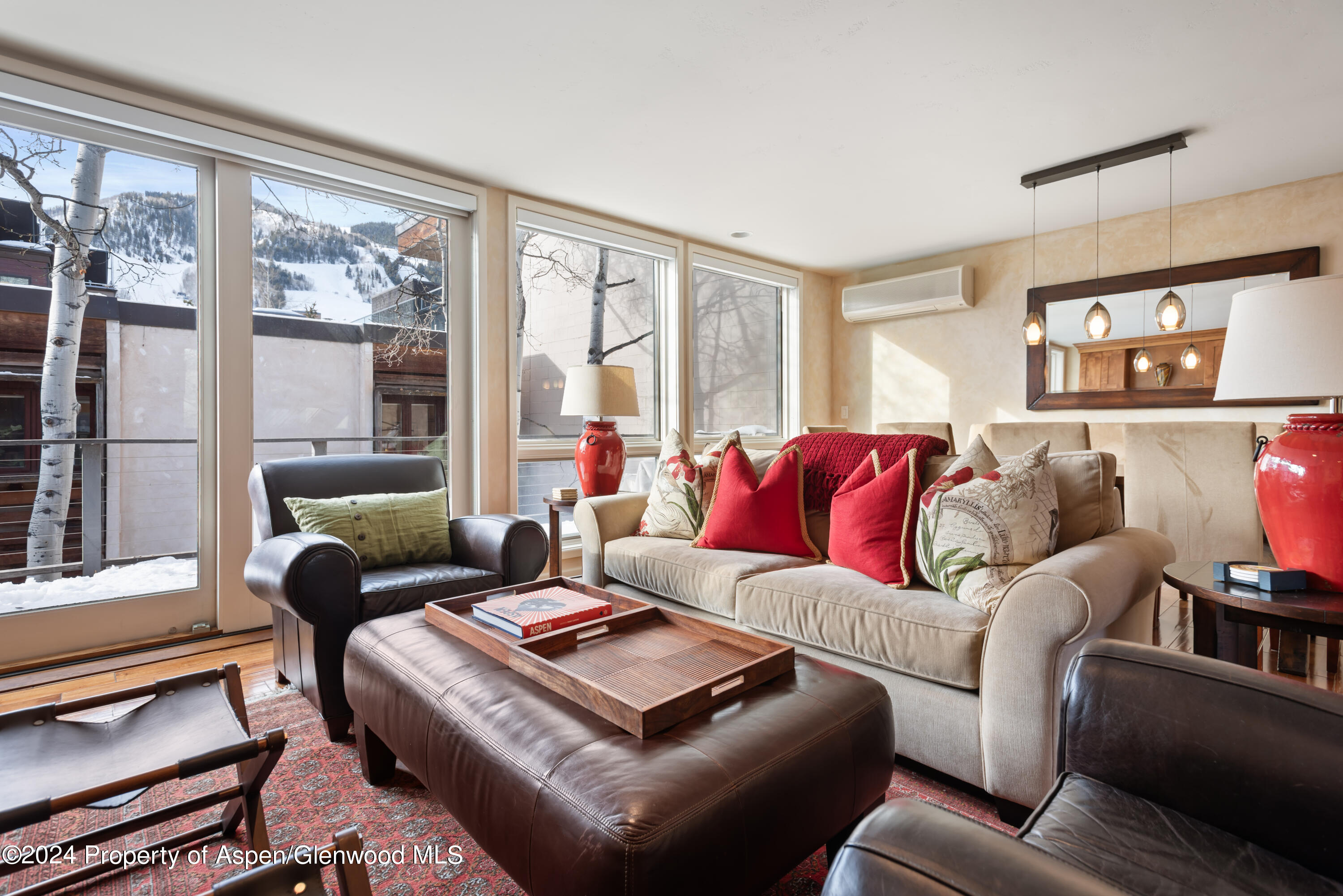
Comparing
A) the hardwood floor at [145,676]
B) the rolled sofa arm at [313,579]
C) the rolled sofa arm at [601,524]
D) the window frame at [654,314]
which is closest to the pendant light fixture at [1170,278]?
the window frame at [654,314]

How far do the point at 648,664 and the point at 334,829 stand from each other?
86 centimetres

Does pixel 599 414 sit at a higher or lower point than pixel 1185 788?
higher

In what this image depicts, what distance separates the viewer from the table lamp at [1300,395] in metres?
1.39

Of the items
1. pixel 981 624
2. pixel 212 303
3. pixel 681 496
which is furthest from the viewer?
pixel 212 303

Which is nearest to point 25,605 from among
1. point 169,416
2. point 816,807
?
point 169,416

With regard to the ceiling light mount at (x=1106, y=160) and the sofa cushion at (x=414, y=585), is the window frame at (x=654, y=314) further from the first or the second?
the ceiling light mount at (x=1106, y=160)

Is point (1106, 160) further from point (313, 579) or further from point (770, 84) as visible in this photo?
point (313, 579)

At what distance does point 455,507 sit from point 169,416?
55.3 inches

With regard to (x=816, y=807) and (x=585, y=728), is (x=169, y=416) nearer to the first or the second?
Result: (x=585, y=728)

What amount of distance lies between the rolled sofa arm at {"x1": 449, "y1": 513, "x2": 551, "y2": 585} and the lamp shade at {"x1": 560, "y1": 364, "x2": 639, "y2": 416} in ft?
3.46

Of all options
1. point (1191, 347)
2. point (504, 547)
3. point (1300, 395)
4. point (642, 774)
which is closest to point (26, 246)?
point (504, 547)

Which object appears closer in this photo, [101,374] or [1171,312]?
[101,374]

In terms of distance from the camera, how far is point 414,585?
2156 mm

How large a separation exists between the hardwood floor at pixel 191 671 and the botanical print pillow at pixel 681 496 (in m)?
1.54
